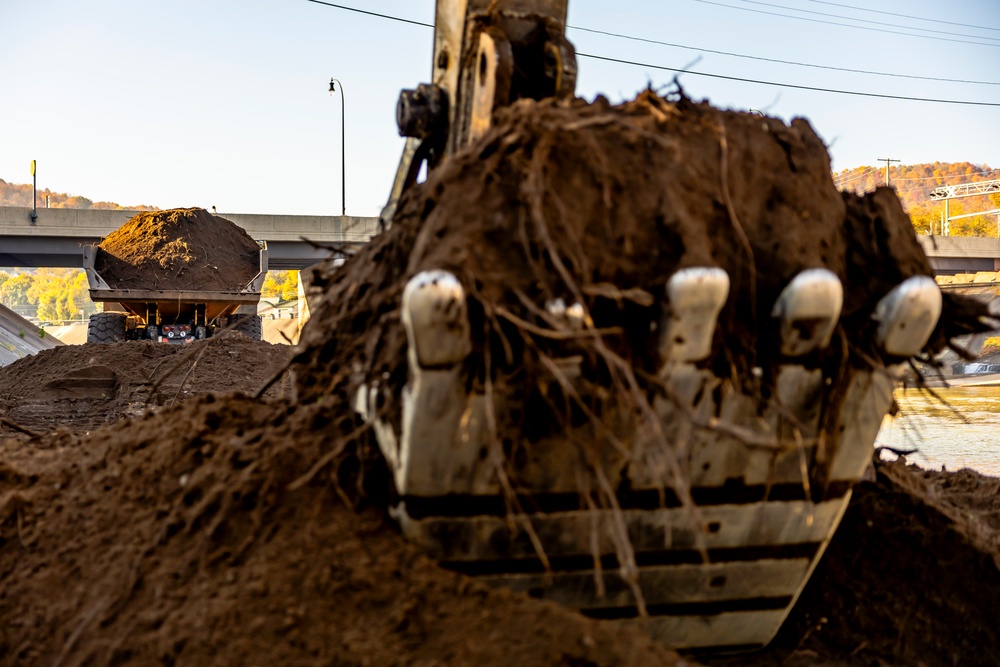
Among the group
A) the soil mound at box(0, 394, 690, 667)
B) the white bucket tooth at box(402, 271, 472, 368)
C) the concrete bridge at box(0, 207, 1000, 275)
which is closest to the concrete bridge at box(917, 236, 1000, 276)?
the concrete bridge at box(0, 207, 1000, 275)

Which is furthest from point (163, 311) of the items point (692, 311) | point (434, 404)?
point (692, 311)

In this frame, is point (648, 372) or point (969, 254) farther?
point (969, 254)

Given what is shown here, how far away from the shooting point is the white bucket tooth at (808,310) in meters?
2.53

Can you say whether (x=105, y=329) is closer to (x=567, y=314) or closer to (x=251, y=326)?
(x=251, y=326)

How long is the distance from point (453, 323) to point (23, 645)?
6.07 feet

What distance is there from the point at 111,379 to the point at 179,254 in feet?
20.7

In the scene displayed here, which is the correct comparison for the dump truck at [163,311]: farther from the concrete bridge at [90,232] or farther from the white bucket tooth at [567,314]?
the concrete bridge at [90,232]

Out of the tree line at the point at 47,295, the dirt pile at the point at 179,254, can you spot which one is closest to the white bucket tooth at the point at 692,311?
the dirt pile at the point at 179,254

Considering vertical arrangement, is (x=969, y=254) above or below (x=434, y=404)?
above

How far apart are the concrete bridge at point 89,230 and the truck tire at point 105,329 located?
19.0 metres

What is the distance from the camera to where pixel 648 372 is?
2.57 metres

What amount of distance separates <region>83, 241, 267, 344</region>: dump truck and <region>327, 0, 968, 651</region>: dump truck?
1246cm

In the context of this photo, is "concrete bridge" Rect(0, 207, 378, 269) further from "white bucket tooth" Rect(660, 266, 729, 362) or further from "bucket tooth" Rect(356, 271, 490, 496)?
"white bucket tooth" Rect(660, 266, 729, 362)

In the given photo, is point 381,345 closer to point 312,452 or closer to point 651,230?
point 312,452
